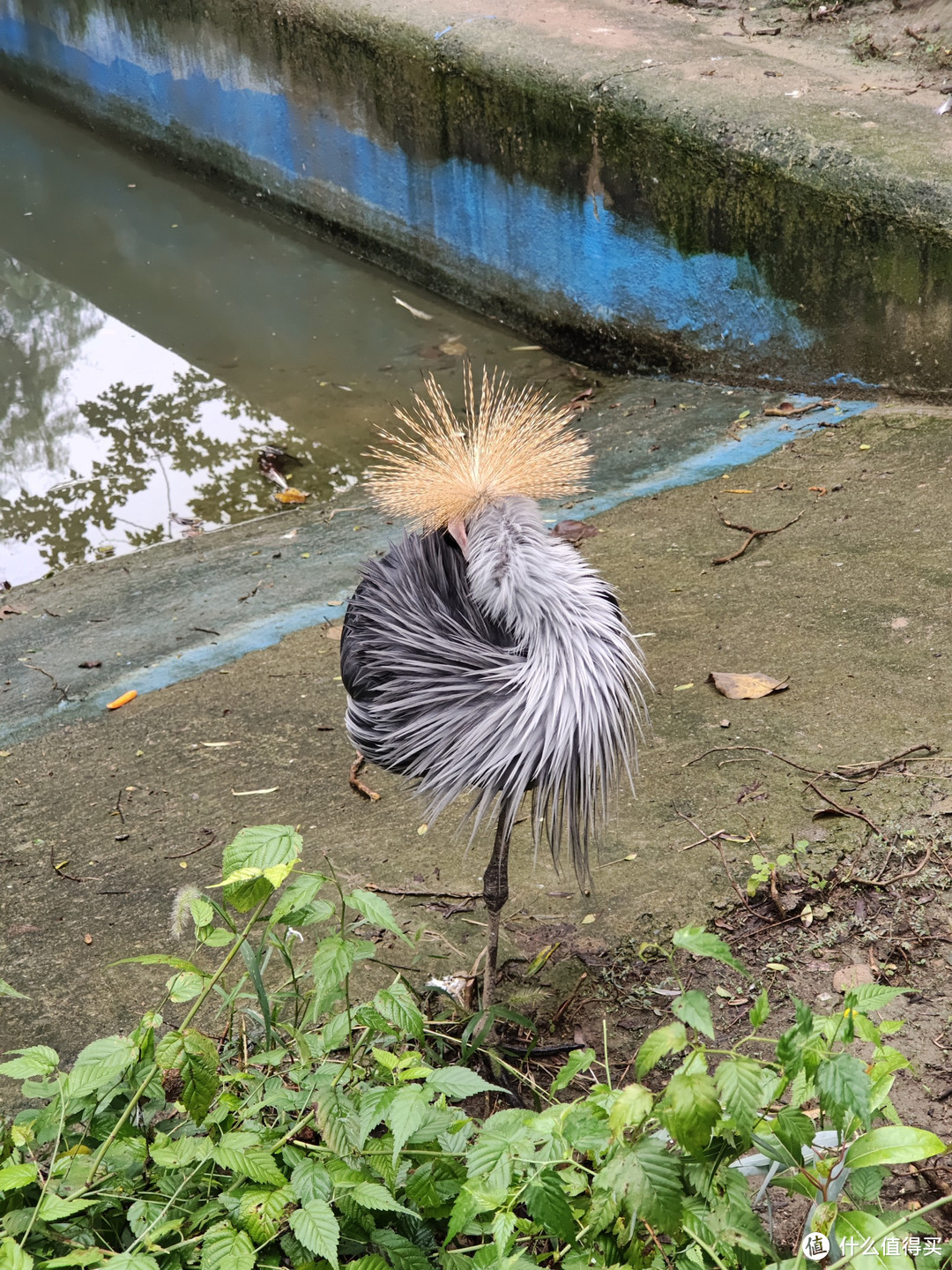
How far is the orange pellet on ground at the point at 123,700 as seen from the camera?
372 cm

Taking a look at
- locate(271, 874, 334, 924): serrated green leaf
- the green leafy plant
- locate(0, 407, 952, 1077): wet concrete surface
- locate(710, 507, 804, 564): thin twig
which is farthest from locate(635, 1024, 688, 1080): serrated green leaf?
locate(710, 507, 804, 564): thin twig

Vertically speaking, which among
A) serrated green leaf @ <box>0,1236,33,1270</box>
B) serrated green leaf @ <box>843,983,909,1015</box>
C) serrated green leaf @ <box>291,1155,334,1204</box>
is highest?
serrated green leaf @ <box>843,983,909,1015</box>

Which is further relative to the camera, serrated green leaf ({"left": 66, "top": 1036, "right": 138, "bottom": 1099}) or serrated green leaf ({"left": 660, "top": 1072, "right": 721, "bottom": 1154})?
serrated green leaf ({"left": 66, "top": 1036, "right": 138, "bottom": 1099})

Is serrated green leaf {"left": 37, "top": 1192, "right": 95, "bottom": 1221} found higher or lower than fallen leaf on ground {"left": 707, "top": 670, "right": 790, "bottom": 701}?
higher

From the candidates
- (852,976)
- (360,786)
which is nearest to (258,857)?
(852,976)

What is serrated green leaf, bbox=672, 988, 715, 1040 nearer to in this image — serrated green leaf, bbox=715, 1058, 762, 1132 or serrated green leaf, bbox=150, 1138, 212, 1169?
serrated green leaf, bbox=715, 1058, 762, 1132

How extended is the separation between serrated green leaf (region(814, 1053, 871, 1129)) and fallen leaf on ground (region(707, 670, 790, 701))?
6.06ft

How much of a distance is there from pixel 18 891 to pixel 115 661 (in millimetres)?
1248

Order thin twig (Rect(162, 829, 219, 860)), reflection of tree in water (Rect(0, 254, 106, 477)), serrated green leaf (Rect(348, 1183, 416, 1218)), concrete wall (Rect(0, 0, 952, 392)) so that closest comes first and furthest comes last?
serrated green leaf (Rect(348, 1183, 416, 1218)), thin twig (Rect(162, 829, 219, 860)), concrete wall (Rect(0, 0, 952, 392)), reflection of tree in water (Rect(0, 254, 106, 477))

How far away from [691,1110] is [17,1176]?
Answer: 96 cm

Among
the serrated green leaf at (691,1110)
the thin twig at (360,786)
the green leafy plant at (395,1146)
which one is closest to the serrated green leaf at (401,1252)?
the green leafy plant at (395,1146)

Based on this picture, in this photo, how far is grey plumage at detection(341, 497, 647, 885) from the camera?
2.09 meters

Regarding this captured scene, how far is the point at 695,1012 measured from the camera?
56.3 inches

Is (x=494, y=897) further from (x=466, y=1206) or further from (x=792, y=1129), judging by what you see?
(x=792, y=1129)
